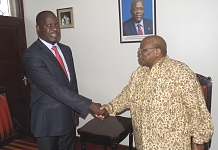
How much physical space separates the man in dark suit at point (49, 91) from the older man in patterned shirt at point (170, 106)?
24.0 inches

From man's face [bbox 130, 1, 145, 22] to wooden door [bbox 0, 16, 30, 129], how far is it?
1794mm

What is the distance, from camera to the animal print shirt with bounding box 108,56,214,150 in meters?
1.55

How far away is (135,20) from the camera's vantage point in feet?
8.25

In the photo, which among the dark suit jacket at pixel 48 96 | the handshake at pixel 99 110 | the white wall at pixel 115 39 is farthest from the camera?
the white wall at pixel 115 39

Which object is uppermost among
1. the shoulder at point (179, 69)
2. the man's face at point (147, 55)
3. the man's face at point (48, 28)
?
the man's face at point (48, 28)

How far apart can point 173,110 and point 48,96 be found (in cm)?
105

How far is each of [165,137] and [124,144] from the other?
138 centimetres

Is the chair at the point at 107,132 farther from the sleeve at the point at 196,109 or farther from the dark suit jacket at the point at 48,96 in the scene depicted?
the sleeve at the point at 196,109

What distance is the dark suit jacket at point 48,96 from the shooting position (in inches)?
72.0

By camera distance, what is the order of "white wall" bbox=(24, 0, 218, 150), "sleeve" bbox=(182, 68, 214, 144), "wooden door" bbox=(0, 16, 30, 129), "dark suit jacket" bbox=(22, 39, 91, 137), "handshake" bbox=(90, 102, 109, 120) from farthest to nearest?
"wooden door" bbox=(0, 16, 30, 129), "white wall" bbox=(24, 0, 218, 150), "handshake" bbox=(90, 102, 109, 120), "dark suit jacket" bbox=(22, 39, 91, 137), "sleeve" bbox=(182, 68, 214, 144)

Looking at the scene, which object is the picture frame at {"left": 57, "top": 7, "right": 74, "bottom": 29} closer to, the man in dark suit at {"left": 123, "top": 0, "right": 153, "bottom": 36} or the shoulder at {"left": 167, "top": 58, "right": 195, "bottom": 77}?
the man in dark suit at {"left": 123, "top": 0, "right": 153, "bottom": 36}

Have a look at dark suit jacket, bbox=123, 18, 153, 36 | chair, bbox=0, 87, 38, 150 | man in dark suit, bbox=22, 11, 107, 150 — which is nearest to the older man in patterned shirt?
man in dark suit, bbox=22, 11, 107, 150

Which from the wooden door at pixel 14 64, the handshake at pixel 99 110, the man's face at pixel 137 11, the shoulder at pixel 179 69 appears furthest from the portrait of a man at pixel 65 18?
the shoulder at pixel 179 69

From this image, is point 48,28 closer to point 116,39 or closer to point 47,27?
point 47,27
